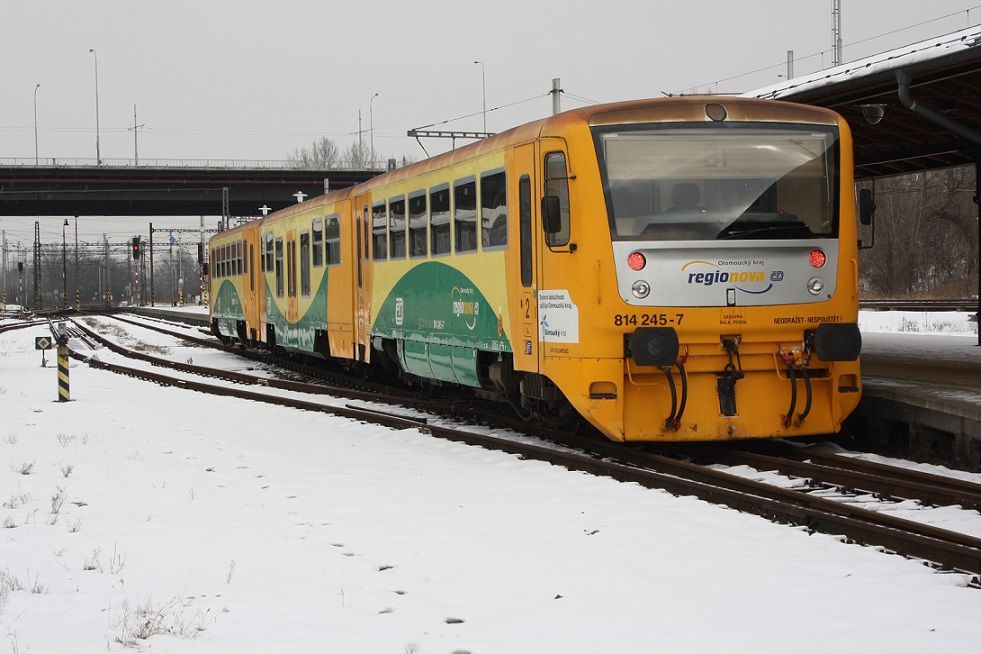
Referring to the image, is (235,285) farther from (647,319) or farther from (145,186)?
(145,186)

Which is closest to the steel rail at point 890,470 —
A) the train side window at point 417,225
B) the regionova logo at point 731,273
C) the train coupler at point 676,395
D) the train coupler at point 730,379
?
the train coupler at point 730,379

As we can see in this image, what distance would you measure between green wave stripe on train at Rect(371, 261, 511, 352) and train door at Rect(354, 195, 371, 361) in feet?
2.52

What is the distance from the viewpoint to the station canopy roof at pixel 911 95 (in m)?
11.8

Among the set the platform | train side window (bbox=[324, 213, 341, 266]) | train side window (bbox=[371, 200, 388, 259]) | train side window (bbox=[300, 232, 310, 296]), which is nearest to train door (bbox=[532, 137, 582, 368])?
the platform

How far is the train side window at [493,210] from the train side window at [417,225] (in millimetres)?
1950

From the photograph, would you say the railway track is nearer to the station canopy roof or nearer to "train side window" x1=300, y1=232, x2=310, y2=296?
the station canopy roof

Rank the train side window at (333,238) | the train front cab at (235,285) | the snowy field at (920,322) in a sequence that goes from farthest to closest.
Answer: the snowy field at (920,322) < the train front cab at (235,285) < the train side window at (333,238)

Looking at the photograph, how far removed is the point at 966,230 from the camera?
51.6m

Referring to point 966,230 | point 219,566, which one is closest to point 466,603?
point 219,566

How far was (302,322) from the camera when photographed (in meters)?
21.2

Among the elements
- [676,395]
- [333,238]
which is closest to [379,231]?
[333,238]

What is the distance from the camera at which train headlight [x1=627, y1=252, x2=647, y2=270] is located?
984 cm

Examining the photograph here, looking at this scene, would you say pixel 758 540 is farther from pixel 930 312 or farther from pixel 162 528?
pixel 930 312

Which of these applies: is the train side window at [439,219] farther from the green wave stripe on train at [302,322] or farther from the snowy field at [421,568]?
the green wave stripe on train at [302,322]
